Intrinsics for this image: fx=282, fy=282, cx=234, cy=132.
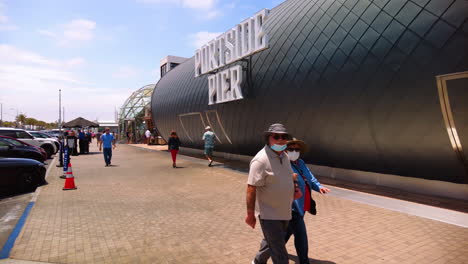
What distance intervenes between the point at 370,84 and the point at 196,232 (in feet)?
18.8

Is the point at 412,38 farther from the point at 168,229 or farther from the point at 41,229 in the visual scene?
the point at 41,229

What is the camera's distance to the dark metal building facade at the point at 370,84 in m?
6.09

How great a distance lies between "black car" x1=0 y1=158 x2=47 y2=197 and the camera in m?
7.58

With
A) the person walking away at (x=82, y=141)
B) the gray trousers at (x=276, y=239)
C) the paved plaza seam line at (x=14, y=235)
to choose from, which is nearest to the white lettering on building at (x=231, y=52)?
the paved plaza seam line at (x=14, y=235)

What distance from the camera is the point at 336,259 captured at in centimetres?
361

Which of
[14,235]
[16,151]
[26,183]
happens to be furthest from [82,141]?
[14,235]

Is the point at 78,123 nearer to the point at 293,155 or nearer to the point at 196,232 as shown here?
the point at 196,232

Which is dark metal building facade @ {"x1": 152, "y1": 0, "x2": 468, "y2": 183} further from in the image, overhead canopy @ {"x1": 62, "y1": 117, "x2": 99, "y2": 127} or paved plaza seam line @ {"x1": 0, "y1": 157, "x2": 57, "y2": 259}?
overhead canopy @ {"x1": 62, "y1": 117, "x2": 99, "y2": 127}

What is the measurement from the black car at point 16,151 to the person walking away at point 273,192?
10.9 meters

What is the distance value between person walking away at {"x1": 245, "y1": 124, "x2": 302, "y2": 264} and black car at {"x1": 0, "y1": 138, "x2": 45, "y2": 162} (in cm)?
1085

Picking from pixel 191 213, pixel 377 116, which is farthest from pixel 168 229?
pixel 377 116

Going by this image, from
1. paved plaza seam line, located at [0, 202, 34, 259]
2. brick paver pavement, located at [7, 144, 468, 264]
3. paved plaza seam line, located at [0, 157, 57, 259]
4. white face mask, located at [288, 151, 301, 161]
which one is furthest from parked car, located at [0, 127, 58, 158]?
white face mask, located at [288, 151, 301, 161]

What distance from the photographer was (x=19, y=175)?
309 inches

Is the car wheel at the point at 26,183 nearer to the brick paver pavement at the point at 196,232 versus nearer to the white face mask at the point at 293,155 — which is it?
the brick paver pavement at the point at 196,232
